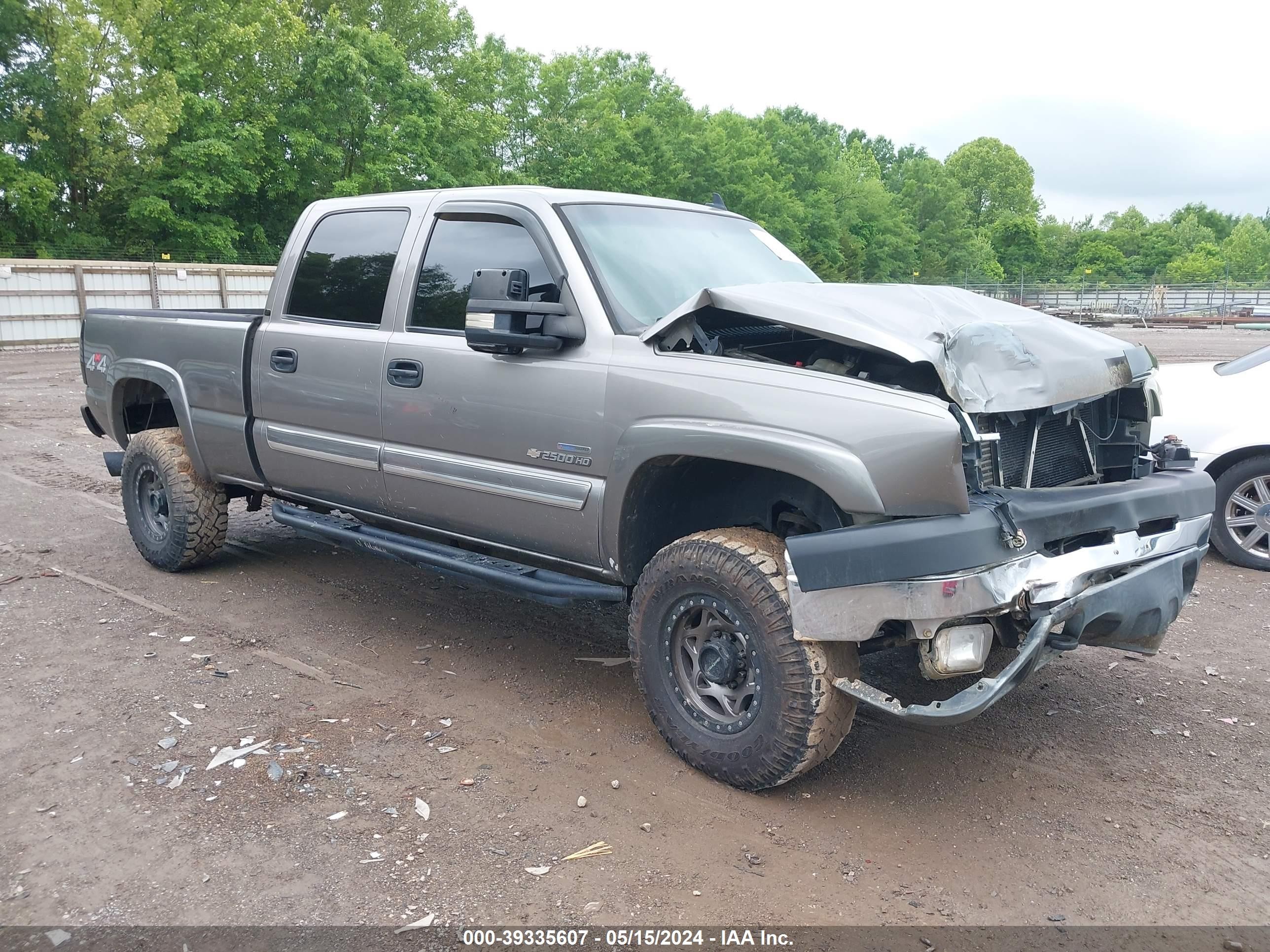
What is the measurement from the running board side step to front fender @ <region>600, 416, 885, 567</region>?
281mm

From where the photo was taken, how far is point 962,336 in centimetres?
330

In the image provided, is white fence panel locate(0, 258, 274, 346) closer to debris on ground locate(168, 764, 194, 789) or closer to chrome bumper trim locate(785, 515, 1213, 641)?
debris on ground locate(168, 764, 194, 789)

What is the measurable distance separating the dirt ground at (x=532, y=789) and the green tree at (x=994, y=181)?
12455 centimetres

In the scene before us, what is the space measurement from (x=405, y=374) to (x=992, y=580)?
2.72 metres

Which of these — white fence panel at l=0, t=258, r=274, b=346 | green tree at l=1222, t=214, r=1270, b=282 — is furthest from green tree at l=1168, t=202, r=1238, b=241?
white fence panel at l=0, t=258, r=274, b=346

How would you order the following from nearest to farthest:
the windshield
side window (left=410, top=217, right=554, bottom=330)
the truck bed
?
1. the windshield
2. side window (left=410, top=217, right=554, bottom=330)
3. the truck bed

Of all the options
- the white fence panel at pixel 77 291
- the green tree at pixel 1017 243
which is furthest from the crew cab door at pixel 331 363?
the green tree at pixel 1017 243

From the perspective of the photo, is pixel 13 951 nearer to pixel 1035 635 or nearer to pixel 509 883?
pixel 509 883

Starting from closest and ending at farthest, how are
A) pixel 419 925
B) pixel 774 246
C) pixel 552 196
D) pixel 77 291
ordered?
pixel 419 925, pixel 552 196, pixel 774 246, pixel 77 291

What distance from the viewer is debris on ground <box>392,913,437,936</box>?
9.18ft

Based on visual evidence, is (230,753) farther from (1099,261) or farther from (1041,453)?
(1099,261)

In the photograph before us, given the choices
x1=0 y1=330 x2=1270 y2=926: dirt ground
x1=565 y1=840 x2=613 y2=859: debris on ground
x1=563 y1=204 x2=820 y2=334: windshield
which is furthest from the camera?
x1=563 y1=204 x2=820 y2=334: windshield

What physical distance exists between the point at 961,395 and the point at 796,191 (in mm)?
66306

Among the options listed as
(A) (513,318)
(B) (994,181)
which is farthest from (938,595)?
(B) (994,181)
